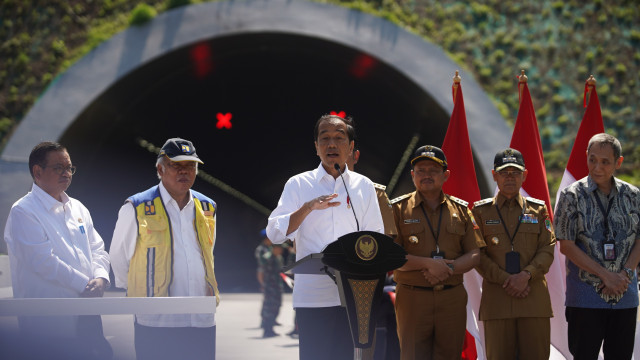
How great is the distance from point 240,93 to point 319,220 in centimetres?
1061

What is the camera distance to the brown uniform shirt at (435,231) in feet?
13.9

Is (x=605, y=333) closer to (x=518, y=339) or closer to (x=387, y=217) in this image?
Answer: (x=518, y=339)

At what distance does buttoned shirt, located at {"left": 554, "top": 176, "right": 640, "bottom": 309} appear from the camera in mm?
4180

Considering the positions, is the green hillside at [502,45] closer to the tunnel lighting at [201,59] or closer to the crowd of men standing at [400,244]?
the tunnel lighting at [201,59]

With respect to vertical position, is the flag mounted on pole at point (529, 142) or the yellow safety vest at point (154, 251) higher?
the flag mounted on pole at point (529, 142)

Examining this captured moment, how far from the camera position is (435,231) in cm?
428

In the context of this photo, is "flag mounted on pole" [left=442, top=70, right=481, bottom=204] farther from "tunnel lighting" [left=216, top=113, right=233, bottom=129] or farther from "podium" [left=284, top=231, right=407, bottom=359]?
"tunnel lighting" [left=216, top=113, right=233, bottom=129]

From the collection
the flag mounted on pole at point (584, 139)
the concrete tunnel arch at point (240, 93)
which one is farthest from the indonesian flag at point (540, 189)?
the concrete tunnel arch at point (240, 93)

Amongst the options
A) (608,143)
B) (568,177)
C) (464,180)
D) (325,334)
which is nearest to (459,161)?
(464,180)

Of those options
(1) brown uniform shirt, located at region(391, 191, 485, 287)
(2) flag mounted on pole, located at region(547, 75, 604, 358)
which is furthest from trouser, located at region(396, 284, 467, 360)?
(2) flag mounted on pole, located at region(547, 75, 604, 358)

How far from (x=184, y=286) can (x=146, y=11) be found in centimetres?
799

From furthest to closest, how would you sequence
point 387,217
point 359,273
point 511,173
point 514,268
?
point 511,173, point 514,268, point 387,217, point 359,273

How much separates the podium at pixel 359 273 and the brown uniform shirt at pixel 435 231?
143 centimetres

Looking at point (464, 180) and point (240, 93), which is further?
point (240, 93)
